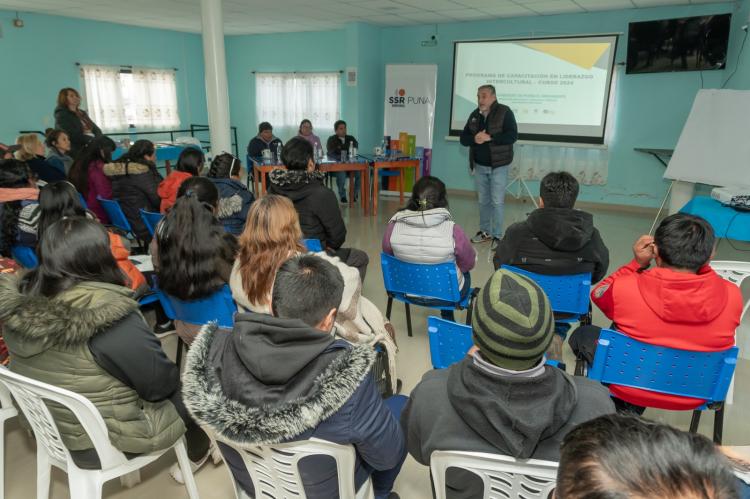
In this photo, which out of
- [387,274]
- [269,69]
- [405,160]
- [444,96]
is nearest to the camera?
[387,274]

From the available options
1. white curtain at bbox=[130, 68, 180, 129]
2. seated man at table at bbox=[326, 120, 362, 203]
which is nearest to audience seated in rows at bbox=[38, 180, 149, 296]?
seated man at table at bbox=[326, 120, 362, 203]

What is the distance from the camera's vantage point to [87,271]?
1555 mm

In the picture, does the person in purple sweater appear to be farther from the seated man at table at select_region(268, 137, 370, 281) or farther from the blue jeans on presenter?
the blue jeans on presenter

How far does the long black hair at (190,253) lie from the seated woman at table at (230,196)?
1.07 m

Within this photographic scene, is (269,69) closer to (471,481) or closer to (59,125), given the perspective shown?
(59,125)

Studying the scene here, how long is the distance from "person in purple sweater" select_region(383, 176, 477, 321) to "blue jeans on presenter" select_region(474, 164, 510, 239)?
2.47 metres

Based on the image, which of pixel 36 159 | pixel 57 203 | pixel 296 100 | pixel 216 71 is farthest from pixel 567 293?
pixel 296 100

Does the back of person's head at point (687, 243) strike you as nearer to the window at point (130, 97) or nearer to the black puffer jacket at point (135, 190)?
the black puffer jacket at point (135, 190)

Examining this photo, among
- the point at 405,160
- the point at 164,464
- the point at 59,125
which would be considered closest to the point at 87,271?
the point at 164,464

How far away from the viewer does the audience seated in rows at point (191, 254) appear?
2182 millimetres

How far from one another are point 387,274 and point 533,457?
6.27 ft

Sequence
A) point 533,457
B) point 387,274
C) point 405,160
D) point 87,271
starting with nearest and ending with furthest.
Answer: point 533,457 < point 87,271 < point 387,274 < point 405,160

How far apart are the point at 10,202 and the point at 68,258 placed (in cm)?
181

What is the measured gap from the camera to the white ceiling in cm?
643
